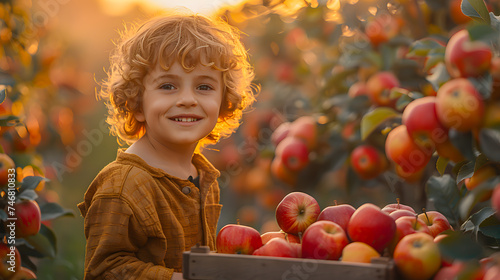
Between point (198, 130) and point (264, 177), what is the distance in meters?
1.20

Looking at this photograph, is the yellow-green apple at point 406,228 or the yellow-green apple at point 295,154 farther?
the yellow-green apple at point 295,154

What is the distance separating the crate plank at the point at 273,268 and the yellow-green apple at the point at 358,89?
1110 mm

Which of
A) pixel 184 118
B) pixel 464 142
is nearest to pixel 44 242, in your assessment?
pixel 184 118

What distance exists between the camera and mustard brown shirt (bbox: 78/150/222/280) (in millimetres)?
1211

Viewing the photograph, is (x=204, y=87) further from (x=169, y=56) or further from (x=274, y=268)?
(x=274, y=268)

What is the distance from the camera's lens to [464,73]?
3.15 feet

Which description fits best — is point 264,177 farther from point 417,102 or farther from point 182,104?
point 417,102

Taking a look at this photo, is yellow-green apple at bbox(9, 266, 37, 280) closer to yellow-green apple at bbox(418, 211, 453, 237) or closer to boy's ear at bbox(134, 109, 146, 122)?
boy's ear at bbox(134, 109, 146, 122)

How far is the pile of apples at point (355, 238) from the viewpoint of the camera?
0.99 metres

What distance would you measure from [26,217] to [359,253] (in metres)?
0.87

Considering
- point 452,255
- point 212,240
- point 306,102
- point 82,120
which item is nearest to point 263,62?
point 306,102

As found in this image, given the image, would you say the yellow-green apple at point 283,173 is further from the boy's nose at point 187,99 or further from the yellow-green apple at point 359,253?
the yellow-green apple at point 359,253

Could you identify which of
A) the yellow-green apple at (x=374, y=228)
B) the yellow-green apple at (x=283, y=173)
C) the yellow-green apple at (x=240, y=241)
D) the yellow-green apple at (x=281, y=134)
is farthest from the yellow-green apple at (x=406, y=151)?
the yellow-green apple at (x=281, y=134)

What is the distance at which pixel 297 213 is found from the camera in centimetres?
129
